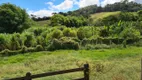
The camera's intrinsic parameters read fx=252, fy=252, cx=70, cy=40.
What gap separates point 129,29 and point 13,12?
30901mm

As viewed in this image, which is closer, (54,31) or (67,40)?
(67,40)

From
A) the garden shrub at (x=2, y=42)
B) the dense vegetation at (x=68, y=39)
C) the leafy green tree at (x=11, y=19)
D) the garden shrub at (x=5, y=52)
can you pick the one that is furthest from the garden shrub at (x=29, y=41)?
the leafy green tree at (x=11, y=19)

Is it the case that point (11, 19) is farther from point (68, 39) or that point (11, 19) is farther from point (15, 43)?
point (68, 39)

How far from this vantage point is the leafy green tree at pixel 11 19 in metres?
56.3

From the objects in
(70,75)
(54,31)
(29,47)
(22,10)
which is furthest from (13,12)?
(70,75)

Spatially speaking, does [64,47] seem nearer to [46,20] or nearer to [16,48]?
[16,48]

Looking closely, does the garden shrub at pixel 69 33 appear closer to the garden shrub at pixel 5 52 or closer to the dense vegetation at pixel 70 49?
the dense vegetation at pixel 70 49

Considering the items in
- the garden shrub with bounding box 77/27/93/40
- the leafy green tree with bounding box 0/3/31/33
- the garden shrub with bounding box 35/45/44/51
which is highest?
the leafy green tree with bounding box 0/3/31/33

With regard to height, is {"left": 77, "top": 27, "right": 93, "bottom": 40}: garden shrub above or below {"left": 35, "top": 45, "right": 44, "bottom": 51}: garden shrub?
above

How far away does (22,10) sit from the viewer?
209 ft

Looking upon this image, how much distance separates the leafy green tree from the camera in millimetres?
56344

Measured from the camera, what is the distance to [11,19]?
57219 millimetres

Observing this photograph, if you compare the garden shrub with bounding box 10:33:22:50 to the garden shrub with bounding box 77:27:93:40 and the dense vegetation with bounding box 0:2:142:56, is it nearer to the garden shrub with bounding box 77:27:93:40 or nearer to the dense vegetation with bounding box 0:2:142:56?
the dense vegetation with bounding box 0:2:142:56

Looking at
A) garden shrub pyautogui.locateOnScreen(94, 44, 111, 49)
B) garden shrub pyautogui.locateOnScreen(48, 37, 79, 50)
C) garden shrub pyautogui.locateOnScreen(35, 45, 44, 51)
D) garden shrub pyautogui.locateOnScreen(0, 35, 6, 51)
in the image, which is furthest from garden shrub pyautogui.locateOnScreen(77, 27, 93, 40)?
garden shrub pyautogui.locateOnScreen(0, 35, 6, 51)
